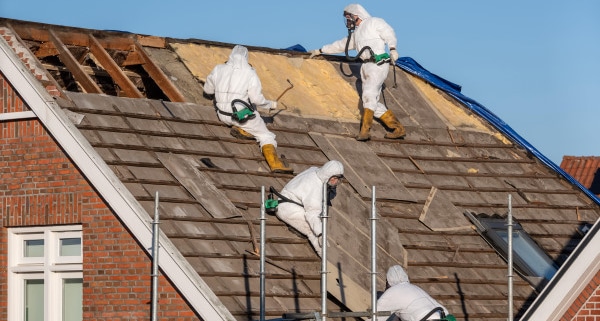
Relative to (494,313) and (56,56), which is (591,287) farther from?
(56,56)

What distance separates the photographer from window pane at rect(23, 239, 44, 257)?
1756 cm

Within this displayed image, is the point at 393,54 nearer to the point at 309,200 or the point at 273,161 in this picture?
the point at 273,161

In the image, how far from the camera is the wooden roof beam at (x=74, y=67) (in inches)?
732

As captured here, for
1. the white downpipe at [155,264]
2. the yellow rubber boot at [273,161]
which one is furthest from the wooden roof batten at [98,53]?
the white downpipe at [155,264]

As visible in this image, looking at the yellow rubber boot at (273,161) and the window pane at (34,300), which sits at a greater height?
the yellow rubber boot at (273,161)

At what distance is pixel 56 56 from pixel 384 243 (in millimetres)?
5104

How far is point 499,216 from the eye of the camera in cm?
2045

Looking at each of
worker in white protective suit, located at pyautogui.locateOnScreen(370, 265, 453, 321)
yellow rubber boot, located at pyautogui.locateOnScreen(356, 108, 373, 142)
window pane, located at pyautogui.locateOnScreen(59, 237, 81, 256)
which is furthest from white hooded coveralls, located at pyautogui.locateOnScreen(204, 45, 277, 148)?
worker in white protective suit, located at pyautogui.locateOnScreen(370, 265, 453, 321)

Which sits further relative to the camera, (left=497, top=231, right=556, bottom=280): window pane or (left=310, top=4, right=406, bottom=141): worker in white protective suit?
(left=310, top=4, right=406, bottom=141): worker in white protective suit

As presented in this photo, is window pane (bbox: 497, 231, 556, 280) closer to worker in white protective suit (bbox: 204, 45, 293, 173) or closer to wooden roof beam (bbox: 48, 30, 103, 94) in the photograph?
worker in white protective suit (bbox: 204, 45, 293, 173)

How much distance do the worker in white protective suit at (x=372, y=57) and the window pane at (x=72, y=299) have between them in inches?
204

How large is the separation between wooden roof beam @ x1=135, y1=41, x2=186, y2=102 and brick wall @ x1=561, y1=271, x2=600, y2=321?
239 inches

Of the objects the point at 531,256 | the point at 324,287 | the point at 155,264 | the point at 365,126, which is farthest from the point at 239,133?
the point at 324,287

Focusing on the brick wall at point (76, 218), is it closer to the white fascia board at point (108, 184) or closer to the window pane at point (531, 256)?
the white fascia board at point (108, 184)
